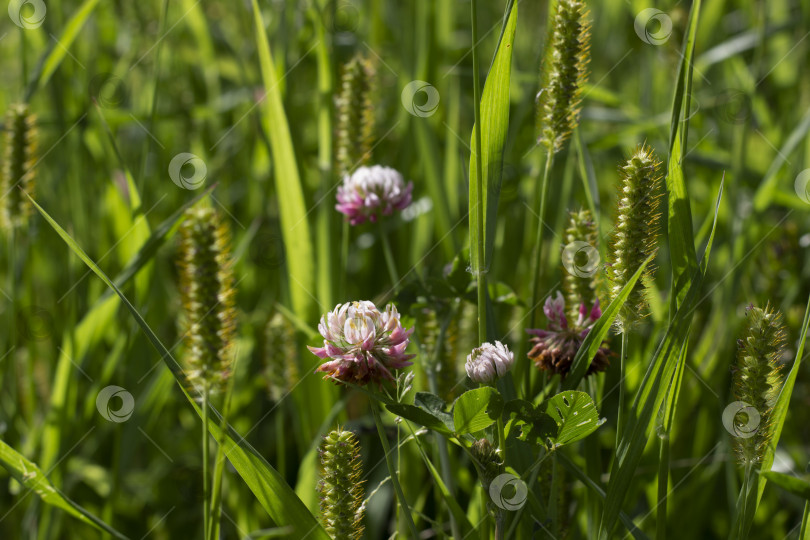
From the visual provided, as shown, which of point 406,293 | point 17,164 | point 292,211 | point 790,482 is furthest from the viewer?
point 292,211

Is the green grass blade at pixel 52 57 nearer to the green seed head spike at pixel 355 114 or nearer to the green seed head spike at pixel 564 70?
the green seed head spike at pixel 355 114

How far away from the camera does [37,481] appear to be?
953 mm

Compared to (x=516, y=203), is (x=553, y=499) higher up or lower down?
lower down

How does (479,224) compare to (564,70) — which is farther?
(564,70)

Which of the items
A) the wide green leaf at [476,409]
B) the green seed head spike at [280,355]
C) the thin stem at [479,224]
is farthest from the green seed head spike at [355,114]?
the wide green leaf at [476,409]

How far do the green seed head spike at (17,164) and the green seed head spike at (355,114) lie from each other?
54 centimetres

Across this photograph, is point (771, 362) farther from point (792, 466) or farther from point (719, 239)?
point (719, 239)

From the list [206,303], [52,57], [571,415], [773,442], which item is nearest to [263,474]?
[206,303]

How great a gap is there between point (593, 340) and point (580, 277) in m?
0.16

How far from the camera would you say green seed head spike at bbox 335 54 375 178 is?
130cm

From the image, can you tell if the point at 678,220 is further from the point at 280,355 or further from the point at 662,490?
the point at 280,355

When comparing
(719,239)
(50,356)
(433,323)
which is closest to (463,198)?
(719,239)

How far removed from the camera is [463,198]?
2008mm

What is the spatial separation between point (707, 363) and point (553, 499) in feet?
2.44
